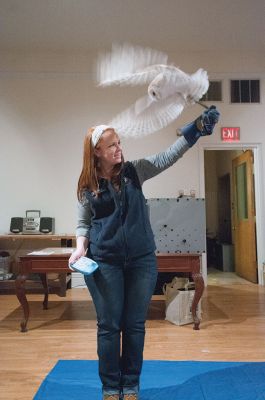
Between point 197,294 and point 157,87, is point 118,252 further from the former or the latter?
point 197,294

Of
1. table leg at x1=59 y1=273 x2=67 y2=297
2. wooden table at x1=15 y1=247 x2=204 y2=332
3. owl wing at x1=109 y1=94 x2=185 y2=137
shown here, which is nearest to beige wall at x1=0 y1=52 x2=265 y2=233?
table leg at x1=59 y1=273 x2=67 y2=297

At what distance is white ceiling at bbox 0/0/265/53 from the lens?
12.9ft

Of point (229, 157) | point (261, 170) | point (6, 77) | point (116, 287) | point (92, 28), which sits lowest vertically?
point (116, 287)

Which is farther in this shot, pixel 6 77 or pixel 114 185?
pixel 6 77

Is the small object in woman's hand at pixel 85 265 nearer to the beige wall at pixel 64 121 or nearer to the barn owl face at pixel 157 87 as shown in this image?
the barn owl face at pixel 157 87

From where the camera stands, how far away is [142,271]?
4.42 ft

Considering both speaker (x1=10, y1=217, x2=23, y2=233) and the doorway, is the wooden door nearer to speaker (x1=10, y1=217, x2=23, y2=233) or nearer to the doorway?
the doorway

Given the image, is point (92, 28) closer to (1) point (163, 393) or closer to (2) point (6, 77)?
(2) point (6, 77)

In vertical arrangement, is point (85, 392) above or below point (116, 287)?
below

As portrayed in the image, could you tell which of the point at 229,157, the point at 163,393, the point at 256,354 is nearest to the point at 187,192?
the point at 229,157

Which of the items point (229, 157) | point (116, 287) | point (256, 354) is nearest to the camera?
point (116, 287)

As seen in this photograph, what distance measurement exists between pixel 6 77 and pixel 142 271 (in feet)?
15.0

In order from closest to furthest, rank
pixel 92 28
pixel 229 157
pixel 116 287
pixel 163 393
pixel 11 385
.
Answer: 1. pixel 116 287
2. pixel 163 393
3. pixel 11 385
4. pixel 92 28
5. pixel 229 157

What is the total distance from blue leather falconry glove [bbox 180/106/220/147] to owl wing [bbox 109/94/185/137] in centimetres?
15
